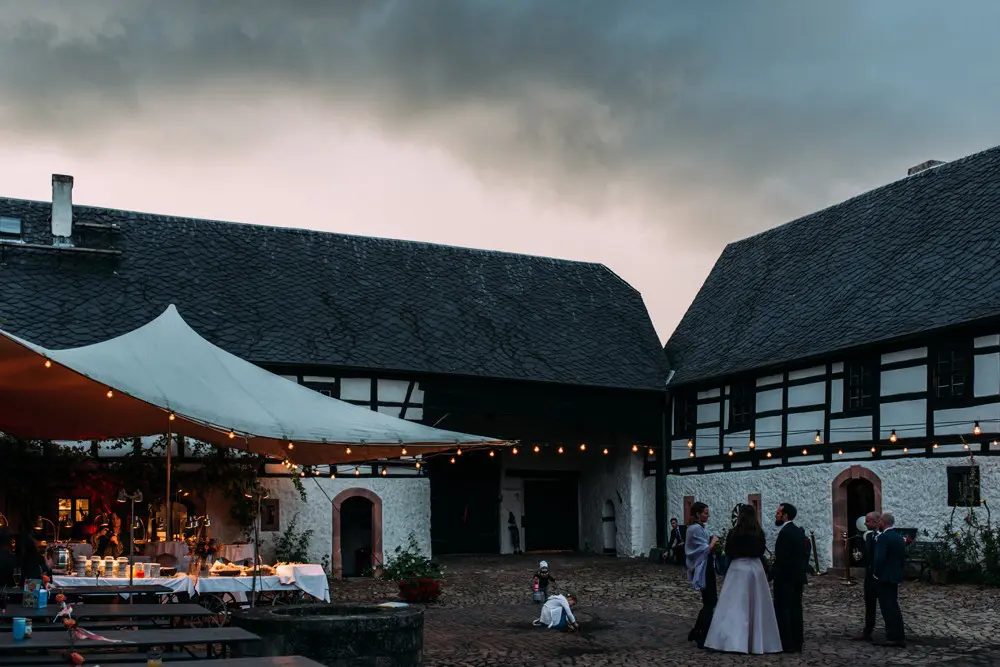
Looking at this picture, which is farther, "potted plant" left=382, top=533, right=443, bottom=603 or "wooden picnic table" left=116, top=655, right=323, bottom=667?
"potted plant" left=382, top=533, right=443, bottom=603

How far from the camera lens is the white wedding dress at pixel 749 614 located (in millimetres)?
10633

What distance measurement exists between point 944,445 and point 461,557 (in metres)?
10.5

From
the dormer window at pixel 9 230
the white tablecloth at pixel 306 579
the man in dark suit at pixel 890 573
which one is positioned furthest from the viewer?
the dormer window at pixel 9 230

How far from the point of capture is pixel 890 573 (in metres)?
10.9

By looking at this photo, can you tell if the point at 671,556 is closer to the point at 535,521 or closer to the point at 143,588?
the point at 535,521

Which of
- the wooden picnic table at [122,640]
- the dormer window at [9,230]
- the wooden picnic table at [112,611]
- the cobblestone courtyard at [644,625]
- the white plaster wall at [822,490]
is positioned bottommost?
the cobblestone courtyard at [644,625]

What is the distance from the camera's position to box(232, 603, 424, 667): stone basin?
8.92 metres

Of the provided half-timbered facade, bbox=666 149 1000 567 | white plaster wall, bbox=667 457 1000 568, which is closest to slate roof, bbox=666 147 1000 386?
half-timbered facade, bbox=666 149 1000 567

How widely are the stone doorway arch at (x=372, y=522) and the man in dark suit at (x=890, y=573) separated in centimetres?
1159

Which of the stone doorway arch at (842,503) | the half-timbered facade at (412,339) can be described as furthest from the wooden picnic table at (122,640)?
the stone doorway arch at (842,503)

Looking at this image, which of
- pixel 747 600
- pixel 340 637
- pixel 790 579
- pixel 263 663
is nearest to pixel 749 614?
pixel 747 600

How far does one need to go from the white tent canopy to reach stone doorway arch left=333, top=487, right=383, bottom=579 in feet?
24.9

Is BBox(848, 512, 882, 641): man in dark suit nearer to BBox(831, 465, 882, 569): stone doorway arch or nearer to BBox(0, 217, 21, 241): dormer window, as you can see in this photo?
BBox(831, 465, 882, 569): stone doorway arch

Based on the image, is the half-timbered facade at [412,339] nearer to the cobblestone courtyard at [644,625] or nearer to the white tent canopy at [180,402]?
the cobblestone courtyard at [644,625]
